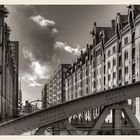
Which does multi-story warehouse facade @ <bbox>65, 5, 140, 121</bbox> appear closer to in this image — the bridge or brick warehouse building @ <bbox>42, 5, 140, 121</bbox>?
brick warehouse building @ <bbox>42, 5, 140, 121</bbox>

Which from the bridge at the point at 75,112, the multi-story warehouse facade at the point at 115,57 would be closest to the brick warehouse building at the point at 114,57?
the multi-story warehouse facade at the point at 115,57

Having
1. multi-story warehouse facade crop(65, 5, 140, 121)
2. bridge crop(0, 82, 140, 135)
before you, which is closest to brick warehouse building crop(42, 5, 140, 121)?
multi-story warehouse facade crop(65, 5, 140, 121)

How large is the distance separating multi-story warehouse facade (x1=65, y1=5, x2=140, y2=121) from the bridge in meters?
26.9

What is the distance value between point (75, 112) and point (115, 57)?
127ft

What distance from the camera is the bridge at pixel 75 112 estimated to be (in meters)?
10.9

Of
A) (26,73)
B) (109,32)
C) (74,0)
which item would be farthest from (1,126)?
(109,32)

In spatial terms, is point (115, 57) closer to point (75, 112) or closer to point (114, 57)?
point (114, 57)

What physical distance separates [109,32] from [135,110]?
834 inches

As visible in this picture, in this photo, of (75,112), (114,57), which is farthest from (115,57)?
(75,112)

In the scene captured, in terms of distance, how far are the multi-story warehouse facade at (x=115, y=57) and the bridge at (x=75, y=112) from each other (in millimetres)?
26921

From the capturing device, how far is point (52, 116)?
35.7 feet

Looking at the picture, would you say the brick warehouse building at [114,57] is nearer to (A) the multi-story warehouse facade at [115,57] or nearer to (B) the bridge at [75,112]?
(A) the multi-story warehouse facade at [115,57]

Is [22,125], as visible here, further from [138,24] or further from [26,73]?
[138,24]

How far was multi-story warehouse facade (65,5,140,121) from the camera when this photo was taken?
41.2 metres
